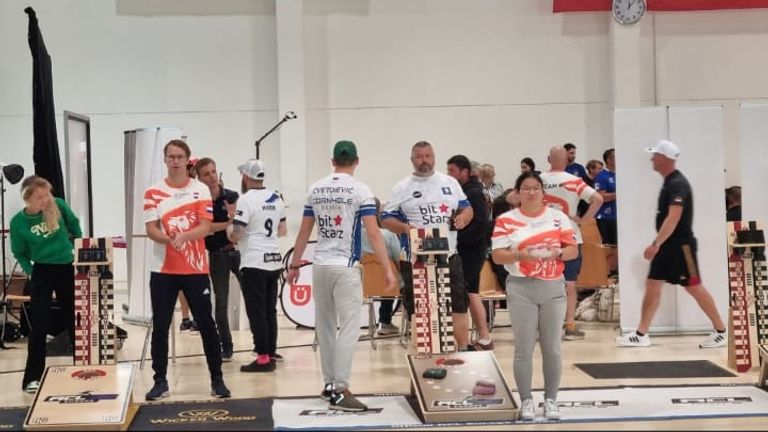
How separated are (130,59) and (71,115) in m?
4.19

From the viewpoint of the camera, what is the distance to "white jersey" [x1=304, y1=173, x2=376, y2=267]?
18.7ft

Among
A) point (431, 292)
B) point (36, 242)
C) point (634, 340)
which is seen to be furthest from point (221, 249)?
point (634, 340)

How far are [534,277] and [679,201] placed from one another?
2.52 m

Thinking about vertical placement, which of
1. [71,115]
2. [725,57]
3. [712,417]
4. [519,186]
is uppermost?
[725,57]

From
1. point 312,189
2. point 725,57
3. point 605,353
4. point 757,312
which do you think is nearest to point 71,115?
point 312,189

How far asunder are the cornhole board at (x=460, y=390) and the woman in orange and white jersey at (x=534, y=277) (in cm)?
15

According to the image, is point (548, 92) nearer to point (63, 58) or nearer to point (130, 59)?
point (130, 59)

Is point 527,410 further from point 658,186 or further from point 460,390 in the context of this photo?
point 658,186

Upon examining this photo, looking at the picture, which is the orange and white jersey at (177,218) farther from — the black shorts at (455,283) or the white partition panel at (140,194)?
the white partition panel at (140,194)

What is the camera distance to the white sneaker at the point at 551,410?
5.29 m

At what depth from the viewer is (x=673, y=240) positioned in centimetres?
745

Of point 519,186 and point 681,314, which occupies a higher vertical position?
point 519,186

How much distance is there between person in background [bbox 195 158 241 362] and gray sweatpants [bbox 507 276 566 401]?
9.14ft

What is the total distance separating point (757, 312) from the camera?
22.5ft
